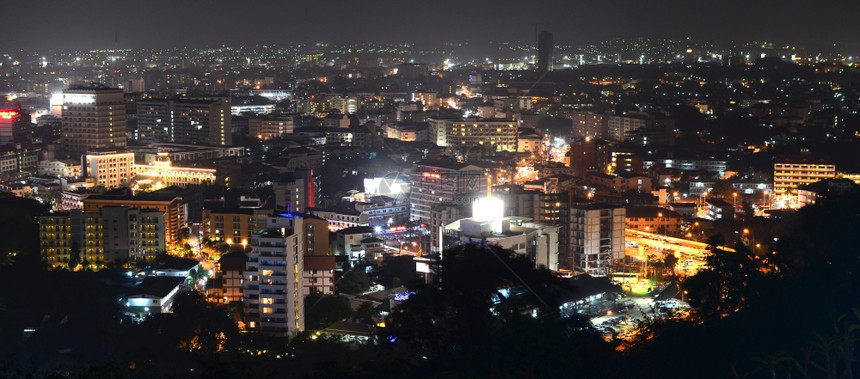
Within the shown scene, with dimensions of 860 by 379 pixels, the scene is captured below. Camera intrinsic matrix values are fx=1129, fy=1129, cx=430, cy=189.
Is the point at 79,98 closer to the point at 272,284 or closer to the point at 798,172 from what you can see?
the point at 272,284

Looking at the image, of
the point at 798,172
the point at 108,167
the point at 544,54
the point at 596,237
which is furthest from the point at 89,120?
the point at 544,54

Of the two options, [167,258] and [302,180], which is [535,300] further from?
[302,180]

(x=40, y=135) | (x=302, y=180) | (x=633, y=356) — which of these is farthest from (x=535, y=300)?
(x=40, y=135)

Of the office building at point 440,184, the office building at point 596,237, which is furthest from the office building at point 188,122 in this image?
the office building at point 596,237

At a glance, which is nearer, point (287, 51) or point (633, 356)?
point (633, 356)

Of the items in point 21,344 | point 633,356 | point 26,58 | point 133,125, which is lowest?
point 21,344

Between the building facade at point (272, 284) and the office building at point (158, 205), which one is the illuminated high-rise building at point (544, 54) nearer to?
the office building at point (158, 205)

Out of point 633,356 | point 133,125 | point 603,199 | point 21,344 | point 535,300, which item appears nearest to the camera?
point 633,356
